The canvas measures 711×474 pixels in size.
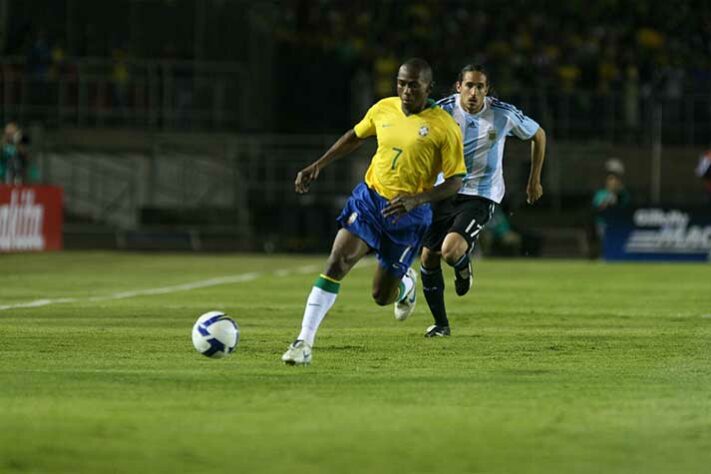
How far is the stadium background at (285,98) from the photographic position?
36188 mm

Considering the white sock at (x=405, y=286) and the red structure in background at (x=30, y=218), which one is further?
the red structure in background at (x=30, y=218)

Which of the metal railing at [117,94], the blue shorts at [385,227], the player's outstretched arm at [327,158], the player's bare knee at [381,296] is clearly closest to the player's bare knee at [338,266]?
the blue shorts at [385,227]

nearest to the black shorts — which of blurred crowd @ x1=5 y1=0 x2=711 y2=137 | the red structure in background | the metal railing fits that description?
the red structure in background

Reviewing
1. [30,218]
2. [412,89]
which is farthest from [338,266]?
[30,218]

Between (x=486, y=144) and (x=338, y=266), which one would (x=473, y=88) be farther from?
(x=338, y=266)

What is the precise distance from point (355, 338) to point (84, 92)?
24.2 metres

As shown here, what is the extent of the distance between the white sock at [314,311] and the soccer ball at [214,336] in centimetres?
59

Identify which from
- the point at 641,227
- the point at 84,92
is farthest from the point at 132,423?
the point at 84,92

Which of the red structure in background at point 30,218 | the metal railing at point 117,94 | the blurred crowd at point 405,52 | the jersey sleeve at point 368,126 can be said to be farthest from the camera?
the blurred crowd at point 405,52

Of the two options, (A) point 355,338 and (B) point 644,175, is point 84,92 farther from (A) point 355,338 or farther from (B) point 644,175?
(A) point 355,338

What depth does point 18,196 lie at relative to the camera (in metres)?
31.6

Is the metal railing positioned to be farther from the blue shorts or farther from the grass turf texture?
the blue shorts

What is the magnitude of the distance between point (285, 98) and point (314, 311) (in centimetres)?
2852

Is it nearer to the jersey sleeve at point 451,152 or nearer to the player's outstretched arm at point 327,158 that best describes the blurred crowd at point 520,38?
the player's outstretched arm at point 327,158
